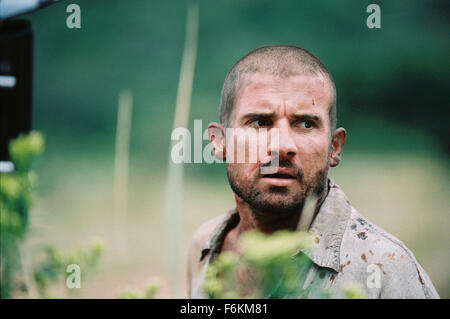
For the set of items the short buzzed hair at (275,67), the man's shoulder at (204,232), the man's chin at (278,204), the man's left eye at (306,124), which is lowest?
the man's shoulder at (204,232)

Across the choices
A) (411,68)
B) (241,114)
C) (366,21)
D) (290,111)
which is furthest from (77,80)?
(411,68)

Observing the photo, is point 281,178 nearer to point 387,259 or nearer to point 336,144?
point 336,144

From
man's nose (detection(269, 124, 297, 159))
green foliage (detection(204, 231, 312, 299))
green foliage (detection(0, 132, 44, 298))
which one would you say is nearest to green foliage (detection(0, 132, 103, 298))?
green foliage (detection(0, 132, 44, 298))

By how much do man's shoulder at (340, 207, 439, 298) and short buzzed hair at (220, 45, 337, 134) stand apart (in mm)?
383

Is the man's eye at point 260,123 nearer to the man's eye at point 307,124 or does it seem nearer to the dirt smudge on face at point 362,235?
the man's eye at point 307,124

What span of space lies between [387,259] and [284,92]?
0.62 meters

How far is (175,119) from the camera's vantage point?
7.00ft

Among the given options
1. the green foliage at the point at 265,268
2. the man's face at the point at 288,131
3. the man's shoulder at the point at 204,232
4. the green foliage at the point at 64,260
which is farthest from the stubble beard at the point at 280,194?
the green foliage at the point at 64,260

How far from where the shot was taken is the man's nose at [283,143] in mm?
1510

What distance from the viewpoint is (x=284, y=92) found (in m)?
1.56

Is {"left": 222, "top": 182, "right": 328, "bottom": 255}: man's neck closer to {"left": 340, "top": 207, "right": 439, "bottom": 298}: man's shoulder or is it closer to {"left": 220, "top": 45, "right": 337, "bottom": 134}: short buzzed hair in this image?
{"left": 340, "top": 207, "right": 439, "bottom": 298}: man's shoulder

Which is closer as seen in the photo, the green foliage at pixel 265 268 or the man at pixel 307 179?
the green foliage at pixel 265 268

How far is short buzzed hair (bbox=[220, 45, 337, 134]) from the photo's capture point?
5.21 feet
